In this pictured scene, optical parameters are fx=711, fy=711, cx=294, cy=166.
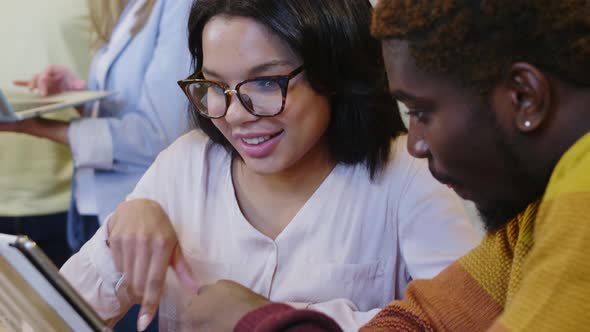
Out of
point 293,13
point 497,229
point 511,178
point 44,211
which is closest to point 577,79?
point 511,178

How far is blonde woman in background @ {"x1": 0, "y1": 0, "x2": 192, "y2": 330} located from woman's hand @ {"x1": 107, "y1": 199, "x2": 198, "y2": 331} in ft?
0.87

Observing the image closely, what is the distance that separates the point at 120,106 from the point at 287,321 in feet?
2.75

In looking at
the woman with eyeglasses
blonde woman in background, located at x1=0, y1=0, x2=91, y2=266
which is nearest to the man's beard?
the woman with eyeglasses

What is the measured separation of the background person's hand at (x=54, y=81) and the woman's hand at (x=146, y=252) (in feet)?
1.50

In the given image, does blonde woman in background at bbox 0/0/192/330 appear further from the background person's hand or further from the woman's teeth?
the woman's teeth

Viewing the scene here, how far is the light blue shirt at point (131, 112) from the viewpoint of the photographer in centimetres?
131

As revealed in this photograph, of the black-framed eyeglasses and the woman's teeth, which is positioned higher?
the black-framed eyeglasses

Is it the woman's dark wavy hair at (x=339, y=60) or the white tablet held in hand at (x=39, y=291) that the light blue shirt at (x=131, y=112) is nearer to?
the woman's dark wavy hair at (x=339, y=60)

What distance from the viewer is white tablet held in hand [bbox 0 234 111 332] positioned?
636 millimetres

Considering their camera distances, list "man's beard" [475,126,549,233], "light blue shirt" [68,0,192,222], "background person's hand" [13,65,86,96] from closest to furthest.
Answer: "man's beard" [475,126,549,233]
"light blue shirt" [68,0,192,222]
"background person's hand" [13,65,86,96]

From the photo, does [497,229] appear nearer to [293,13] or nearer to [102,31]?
[293,13]

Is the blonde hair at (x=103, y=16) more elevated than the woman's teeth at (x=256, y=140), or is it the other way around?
the blonde hair at (x=103, y=16)

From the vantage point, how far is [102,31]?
4.80ft

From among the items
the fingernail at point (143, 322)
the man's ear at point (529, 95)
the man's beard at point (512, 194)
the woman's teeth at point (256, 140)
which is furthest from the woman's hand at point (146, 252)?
the man's ear at point (529, 95)
